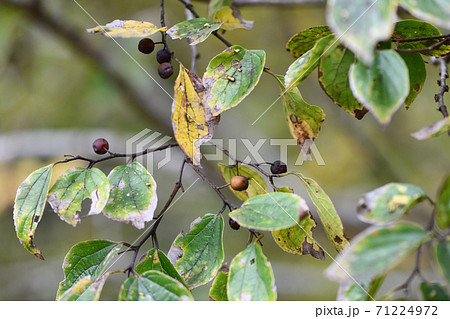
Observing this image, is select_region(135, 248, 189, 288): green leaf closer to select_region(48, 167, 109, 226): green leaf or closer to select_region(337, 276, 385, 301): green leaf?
select_region(48, 167, 109, 226): green leaf

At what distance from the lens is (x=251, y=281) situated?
1.95 ft

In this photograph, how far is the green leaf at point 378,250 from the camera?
43 cm

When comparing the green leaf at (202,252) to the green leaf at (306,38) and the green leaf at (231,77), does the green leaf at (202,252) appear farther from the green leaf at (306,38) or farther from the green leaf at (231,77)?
the green leaf at (306,38)

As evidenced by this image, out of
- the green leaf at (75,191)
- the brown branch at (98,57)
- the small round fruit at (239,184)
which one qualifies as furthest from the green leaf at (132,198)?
the brown branch at (98,57)

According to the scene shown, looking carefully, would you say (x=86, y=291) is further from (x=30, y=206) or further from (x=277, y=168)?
(x=277, y=168)

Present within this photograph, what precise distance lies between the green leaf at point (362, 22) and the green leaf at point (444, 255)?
200 mm

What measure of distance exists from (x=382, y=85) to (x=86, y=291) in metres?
0.46

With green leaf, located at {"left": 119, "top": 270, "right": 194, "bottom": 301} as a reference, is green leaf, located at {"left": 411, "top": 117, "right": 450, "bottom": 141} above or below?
above

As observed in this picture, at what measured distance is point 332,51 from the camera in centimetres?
60

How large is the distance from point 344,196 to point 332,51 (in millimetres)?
1628

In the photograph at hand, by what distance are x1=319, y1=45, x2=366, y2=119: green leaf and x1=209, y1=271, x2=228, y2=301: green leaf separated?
1.09 feet

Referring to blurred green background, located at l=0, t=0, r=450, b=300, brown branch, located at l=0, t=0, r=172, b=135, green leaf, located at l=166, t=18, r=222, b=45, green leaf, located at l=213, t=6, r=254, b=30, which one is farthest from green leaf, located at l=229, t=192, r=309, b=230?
brown branch, located at l=0, t=0, r=172, b=135

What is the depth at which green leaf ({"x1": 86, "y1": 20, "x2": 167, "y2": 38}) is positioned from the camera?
666mm

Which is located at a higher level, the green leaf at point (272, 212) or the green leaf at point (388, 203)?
the green leaf at point (388, 203)
